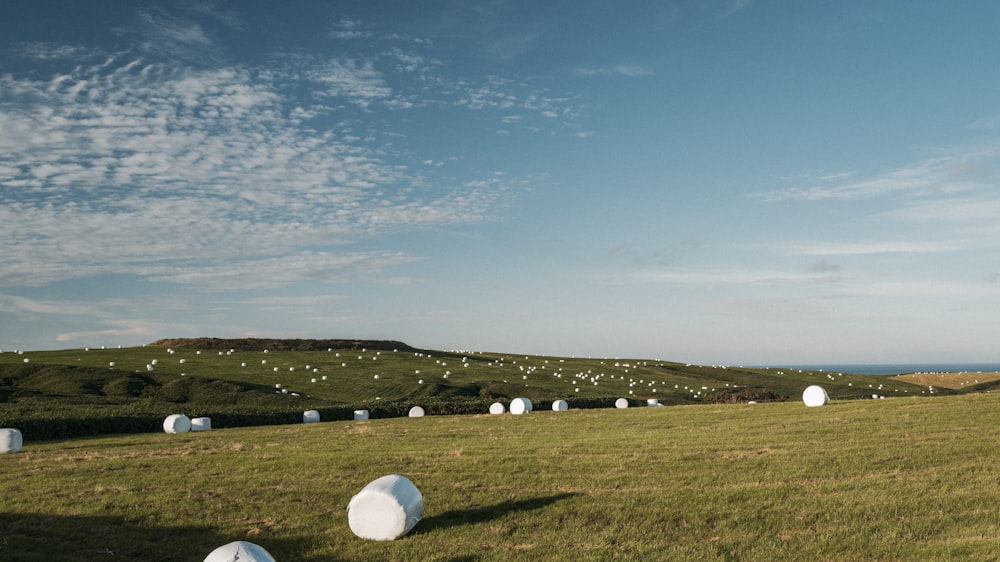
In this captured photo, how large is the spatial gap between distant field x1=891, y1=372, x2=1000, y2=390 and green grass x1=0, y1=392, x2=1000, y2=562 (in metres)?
114

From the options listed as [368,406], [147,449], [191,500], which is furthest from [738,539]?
[368,406]

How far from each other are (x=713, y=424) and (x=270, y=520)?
2656 centimetres

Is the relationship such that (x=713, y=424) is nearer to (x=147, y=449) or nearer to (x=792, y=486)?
(x=792, y=486)

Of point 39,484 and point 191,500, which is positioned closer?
point 191,500

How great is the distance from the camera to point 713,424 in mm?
37781

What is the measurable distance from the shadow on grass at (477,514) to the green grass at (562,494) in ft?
0.30

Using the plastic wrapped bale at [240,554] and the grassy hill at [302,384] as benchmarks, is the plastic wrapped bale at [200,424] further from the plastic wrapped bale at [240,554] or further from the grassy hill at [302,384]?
the plastic wrapped bale at [240,554]

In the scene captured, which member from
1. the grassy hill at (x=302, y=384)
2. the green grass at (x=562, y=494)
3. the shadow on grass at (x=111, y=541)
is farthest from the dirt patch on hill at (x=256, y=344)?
the shadow on grass at (x=111, y=541)

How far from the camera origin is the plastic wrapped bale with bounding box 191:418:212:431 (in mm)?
47188

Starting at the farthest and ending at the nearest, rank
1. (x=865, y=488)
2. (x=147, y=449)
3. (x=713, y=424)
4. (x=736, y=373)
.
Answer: (x=736, y=373) < (x=713, y=424) < (x=147, y=449) < (x=865, y=488)

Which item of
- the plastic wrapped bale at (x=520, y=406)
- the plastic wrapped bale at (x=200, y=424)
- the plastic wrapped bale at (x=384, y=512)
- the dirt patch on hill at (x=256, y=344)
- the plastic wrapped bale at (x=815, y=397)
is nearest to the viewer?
the plastic wrapped bale at (x=384, y=512)

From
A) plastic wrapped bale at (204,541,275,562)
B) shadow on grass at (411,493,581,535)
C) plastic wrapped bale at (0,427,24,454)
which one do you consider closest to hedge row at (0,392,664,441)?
plastic wrapped bale at (0,427,24,454)

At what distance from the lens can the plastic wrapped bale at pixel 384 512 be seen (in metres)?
16.7

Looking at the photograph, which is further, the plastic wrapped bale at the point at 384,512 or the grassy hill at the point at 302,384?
the grassy hill at the point at 302,384
